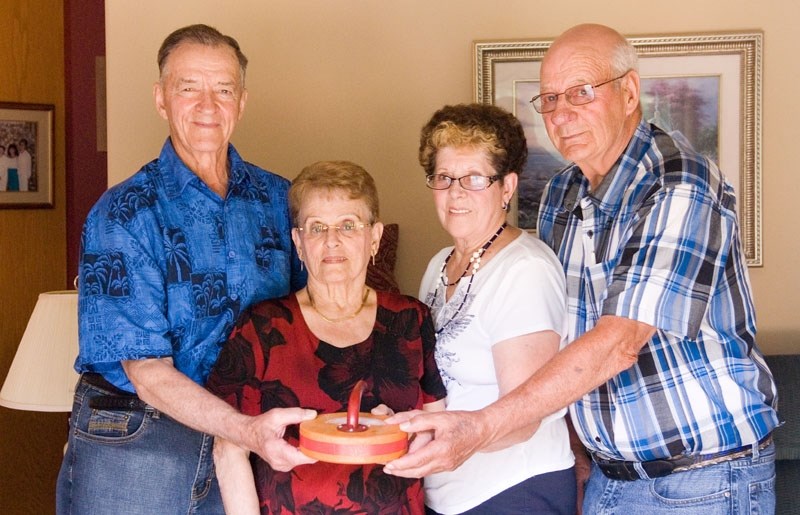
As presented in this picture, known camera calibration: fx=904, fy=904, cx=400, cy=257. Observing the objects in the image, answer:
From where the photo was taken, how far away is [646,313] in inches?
75.3

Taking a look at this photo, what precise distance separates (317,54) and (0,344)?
2435mm

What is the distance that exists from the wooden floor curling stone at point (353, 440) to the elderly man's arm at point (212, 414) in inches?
2.3

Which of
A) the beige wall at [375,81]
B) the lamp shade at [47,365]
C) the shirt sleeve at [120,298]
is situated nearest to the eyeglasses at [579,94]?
the shirt sleeve at [120,298]

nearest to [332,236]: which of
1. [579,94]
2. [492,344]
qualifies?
[492,344]

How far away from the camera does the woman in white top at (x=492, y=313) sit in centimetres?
211

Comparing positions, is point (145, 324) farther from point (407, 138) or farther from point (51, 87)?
point (51, 87)

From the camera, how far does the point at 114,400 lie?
2.26 metres

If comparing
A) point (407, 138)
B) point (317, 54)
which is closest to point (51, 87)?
point (317, 54)

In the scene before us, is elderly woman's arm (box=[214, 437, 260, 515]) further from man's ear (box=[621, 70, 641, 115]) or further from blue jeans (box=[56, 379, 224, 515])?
man's ear (box=[621, 70, 641, 115])

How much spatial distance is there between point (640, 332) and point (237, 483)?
974 millimetres

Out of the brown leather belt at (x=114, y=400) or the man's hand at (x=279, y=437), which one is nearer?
the man's hand at (x=279, y=437)

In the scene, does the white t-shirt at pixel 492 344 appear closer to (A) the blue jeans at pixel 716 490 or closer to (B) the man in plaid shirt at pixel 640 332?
(B) the man in plaid shirt at pixel 640 332

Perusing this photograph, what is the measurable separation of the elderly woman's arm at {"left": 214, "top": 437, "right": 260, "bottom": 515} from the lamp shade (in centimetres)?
144

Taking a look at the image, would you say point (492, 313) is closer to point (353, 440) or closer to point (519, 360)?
point (519, 360)
